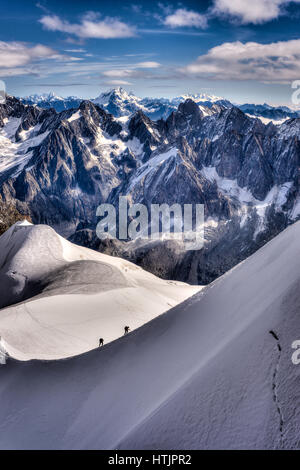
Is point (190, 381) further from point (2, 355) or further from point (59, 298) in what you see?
point (59, 298)

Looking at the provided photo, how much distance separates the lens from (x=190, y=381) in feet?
36.0

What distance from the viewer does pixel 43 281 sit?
181 ft

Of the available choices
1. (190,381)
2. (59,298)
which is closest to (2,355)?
(190,381)

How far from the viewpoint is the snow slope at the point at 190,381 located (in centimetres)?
880

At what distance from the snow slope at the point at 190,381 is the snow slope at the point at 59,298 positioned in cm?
715

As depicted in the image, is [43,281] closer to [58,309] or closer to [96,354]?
[58,309]

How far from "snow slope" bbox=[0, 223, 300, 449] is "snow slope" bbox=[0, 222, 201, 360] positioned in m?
7.15

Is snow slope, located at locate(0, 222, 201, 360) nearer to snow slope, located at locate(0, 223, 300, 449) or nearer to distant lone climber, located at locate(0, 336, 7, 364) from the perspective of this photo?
distant lone climber, located at locate(0, 336, 7, 364)

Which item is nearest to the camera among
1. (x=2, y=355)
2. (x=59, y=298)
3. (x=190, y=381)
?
(x=190, y=381)

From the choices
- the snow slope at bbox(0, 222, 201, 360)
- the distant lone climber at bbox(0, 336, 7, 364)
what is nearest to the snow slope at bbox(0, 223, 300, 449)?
the distant lone climber at bbox(0, 336, 7, 364)

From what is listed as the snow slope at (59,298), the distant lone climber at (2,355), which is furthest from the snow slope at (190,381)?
the snow slope at (59,298)

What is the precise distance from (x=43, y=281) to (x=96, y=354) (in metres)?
38.8

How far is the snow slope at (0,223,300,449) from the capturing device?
8805mm

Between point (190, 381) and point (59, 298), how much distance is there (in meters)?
32.9
